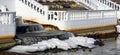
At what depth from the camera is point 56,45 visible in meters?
20.0

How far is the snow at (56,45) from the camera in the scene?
18.7 metres

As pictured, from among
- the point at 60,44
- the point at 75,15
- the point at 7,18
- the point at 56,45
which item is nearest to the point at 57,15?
the point at 75,15

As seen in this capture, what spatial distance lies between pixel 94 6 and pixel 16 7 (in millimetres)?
9521

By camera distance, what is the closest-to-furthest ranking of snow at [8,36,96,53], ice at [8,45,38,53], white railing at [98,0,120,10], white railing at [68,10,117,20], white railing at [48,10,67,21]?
1. ice at [8,45,38,53]
2. snow at [8,36,96,53]
3. white railing at [48,10,67,21]
4. white railing at [68,10,117,20]
5. white railing at [98,0,120,10]

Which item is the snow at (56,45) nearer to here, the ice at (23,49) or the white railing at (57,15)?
the ice at (23,49)

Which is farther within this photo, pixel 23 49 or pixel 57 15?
pixel 57 15

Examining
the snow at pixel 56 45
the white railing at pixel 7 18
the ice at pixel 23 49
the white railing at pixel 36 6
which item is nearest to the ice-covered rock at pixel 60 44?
the snow at pixel 56 45

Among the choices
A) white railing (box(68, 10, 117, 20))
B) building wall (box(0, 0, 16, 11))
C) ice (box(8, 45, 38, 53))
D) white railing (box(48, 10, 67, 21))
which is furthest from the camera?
building wall (box(0, 0, 16, 11))

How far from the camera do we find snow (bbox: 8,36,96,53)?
18688 millimetres

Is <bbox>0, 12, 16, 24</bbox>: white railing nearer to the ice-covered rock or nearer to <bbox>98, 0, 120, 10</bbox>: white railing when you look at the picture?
the ice-covered rock

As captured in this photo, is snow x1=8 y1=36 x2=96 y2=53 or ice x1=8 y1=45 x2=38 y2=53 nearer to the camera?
ice x1=8 y1=45 x2=38 y2=53

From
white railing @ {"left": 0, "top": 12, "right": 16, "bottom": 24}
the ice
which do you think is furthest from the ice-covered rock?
white railing @ {"left": 0, "top": 12, "right": 16, "bottom": 24}

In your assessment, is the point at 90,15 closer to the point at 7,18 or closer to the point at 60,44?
the point at 60,44

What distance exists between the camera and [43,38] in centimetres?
2066
